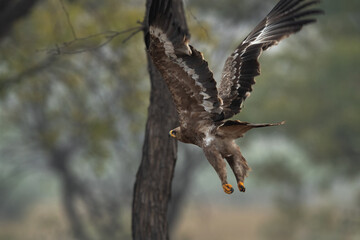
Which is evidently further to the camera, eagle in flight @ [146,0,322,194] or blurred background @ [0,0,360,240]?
blurred background @ [0,0,360,240]

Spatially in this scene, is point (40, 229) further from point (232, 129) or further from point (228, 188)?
point (228, 188)

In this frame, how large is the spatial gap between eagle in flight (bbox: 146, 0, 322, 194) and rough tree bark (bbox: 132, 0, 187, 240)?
806mm

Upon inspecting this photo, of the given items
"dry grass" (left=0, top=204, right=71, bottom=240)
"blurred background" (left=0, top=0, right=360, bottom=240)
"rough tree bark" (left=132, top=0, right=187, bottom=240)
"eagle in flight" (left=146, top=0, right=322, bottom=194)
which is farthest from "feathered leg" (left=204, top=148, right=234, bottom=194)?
"dry grass" (left=0, top=204, right=71, bottom=240)

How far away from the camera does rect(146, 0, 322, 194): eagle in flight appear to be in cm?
421

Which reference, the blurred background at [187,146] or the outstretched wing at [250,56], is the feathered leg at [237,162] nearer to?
the outstretched wing at [250,56]

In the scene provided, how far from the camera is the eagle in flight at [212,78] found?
4211 millimetres

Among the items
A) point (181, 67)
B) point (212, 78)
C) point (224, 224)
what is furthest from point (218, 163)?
point (224, 224)

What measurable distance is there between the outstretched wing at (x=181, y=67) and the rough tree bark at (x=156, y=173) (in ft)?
3.25

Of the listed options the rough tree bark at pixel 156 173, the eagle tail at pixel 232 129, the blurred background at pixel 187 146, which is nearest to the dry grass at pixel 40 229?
the blurred background at pixel 187 146

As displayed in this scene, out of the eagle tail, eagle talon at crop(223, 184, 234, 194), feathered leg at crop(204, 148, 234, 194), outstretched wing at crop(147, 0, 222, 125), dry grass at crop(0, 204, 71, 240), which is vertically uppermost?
dry grass at crop(0, 204, 71, 240)

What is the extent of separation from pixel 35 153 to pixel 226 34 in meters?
9.80

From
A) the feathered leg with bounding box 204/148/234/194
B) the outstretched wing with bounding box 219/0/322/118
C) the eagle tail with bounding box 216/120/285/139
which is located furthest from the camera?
the outstretched wing with bounding box 219/0/322/118

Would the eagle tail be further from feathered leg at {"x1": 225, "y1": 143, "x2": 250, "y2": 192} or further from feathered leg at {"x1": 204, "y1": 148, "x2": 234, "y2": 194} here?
feathered leg at {"x1": 204, "y1": 148, "x2": 234, "y2": 194}

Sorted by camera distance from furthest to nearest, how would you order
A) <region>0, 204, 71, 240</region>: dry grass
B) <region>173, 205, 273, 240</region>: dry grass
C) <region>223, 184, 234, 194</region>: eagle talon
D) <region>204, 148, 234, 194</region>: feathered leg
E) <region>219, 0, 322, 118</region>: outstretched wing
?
<region>173, 205, 273, 240</region>: dry grass → <region>0, 204, 71, 240</region>: dry grass → <region>219, 0, 322, 118</region>: outstretched wing → <region>204, 148, 234, 194</region>: feathered leg → <region>223, 184, 234, 194</region>: eagle talon
